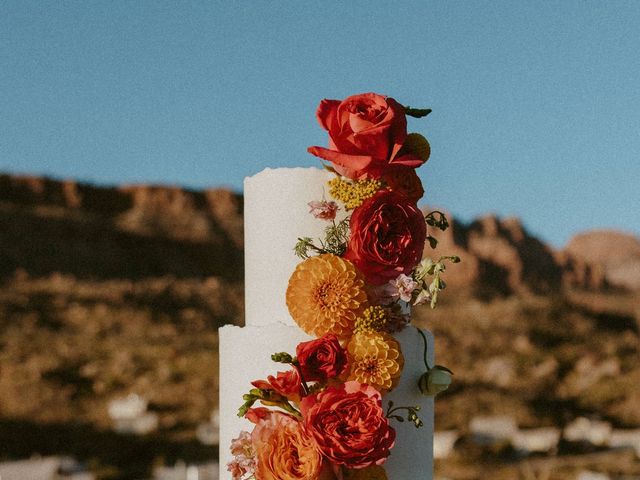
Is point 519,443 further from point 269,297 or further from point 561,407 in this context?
point 269,297

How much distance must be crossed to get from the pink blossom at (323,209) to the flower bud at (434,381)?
51cm

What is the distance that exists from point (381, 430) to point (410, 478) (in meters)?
0.32

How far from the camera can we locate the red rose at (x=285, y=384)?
2109mm

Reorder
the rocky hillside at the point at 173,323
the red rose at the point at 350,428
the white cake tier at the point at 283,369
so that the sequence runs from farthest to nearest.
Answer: the rocky hillside at the point at 173,323 → the white cake tier at the point at 283,369 → the red rose at the point at 350,428

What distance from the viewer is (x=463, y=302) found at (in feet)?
34.4

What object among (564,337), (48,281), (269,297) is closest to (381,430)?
(269,297)

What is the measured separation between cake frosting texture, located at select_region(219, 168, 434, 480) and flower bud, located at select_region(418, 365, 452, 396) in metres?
0.02

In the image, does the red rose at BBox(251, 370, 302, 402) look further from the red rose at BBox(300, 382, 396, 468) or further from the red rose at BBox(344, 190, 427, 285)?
the red rose at BBox(344, 190, 427, 285)

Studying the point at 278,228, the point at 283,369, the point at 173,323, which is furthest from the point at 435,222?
the point at 173,323

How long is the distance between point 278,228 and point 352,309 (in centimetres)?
32

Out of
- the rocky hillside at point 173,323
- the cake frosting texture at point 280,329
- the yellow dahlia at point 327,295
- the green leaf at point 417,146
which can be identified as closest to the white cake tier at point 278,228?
the cake frosting texture at point 280,329

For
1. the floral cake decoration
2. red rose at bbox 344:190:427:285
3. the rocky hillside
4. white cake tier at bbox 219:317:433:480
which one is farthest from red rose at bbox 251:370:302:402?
the rocky hillside

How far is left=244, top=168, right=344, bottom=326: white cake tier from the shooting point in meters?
2.28

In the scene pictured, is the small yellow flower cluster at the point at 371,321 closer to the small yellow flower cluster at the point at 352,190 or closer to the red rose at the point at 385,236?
the red rose at the point at 385,236
